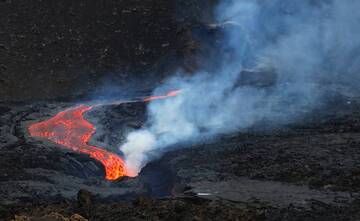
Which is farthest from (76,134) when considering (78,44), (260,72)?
(260,72)

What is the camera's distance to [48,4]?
29234 mm

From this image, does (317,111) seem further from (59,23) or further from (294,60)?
(59,23)

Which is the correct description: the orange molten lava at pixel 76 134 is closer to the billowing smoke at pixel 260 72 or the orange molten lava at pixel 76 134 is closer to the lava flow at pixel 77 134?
the lava flow at pixel 77 134

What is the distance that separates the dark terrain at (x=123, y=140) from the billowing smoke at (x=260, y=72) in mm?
867

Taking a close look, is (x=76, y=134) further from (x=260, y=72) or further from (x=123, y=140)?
(x=260, y=72)

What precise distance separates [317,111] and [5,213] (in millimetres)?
11192

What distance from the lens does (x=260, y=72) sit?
82.7ft

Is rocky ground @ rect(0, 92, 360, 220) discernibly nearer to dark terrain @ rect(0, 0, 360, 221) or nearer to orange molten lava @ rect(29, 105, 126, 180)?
dark terrain @ rect(0, 0, 360, 221)

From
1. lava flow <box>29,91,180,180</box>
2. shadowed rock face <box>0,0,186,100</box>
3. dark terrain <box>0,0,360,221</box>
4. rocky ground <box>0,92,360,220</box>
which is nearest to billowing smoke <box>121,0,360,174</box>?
lava flow <box>29,91,180,180</box>

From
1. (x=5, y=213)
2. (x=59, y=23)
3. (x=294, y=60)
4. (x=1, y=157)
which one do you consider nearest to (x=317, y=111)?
(x=294, y=60)

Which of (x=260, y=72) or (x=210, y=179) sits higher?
(x=260, y=72)

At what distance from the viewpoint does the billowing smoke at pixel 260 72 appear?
59.0ft

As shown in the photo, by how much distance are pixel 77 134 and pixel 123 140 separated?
1612mm

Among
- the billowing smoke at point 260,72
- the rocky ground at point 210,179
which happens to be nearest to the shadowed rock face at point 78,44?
the billowing smoke at point 260,72
